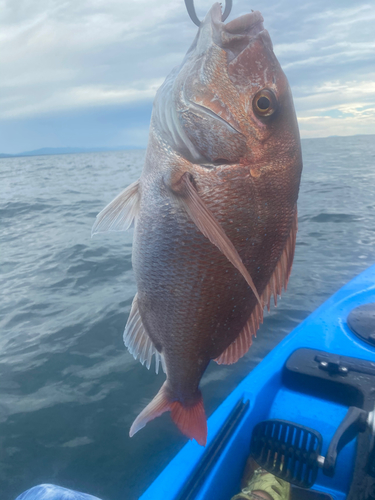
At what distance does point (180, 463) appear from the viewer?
2.01 m

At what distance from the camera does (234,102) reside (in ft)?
4.22

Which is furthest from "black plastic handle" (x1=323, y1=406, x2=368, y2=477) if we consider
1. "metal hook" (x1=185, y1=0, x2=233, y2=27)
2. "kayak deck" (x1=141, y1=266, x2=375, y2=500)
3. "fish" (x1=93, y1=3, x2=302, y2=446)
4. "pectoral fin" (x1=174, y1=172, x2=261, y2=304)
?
"metal hook" (x1=185, y1=0, x2=233, y2=27)

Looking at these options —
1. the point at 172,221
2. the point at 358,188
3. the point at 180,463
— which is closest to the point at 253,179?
the point at 172,221

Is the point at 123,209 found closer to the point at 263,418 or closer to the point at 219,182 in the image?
the point at 219,182

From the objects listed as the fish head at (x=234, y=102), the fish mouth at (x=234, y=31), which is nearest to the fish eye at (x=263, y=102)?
the fish head at (x=234, y=102)

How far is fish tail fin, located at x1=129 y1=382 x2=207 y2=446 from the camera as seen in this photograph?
152 centimetres

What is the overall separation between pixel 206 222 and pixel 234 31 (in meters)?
0.76

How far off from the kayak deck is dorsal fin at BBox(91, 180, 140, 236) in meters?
1.39

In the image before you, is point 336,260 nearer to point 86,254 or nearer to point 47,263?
point 86,254

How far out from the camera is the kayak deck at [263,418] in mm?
1947

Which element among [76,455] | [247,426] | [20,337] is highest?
[247,426]

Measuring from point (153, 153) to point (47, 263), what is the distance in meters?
6.36

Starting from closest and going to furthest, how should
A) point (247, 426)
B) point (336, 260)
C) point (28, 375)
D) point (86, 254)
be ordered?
1. point (247, 426)
2. point (28, 375)
3. point (336, 260)
4. point (86, 254)

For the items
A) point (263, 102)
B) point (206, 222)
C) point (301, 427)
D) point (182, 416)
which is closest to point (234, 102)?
point (263, 102)
